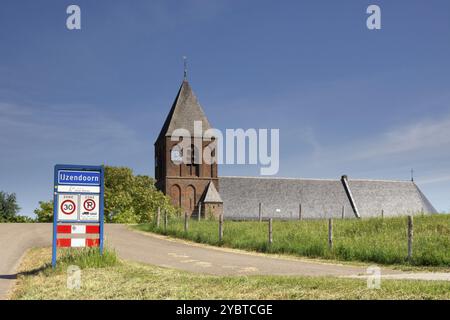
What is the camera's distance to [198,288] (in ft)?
31.5

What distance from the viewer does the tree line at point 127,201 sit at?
54.6 meters

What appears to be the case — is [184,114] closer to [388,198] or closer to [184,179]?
[184,179]

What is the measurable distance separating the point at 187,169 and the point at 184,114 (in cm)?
657

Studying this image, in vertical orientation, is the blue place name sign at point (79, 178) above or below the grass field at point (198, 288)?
above

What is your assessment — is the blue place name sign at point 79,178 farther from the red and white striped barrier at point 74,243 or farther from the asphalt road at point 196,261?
the asphalt road at point 196,261

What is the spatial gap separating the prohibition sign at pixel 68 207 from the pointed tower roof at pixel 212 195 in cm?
4523

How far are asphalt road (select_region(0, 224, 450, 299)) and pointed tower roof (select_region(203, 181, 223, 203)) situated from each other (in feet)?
110

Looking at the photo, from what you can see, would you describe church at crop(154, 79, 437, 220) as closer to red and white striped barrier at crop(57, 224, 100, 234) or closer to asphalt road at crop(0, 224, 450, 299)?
asphalt road at crop(0, 224, 450, 299)

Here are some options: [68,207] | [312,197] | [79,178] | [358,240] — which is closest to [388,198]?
[312,197]

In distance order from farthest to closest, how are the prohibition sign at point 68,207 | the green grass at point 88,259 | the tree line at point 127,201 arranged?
the tree line at point 127,201 < the prohibition sign at point 68,207 < the green grass at point 88,259

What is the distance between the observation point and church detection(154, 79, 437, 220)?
2322 inches

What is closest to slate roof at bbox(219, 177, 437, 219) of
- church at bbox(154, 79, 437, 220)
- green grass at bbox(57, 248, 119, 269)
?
church at bbox(154, 79, 437, 220)

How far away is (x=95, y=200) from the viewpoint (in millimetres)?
13836

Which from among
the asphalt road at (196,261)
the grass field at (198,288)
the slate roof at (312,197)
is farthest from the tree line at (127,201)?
the grass field at (198,288)
